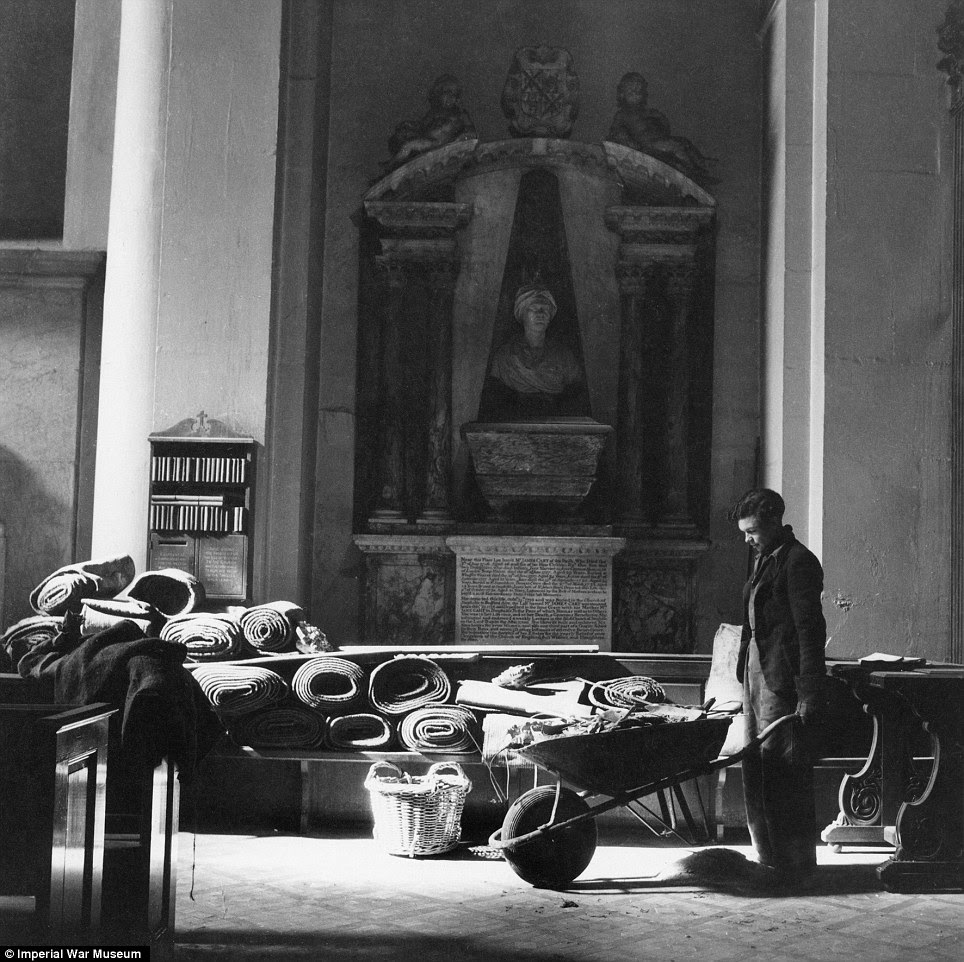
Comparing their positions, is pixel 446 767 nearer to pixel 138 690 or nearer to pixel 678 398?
pixel 138 690

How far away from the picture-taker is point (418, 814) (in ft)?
21.0

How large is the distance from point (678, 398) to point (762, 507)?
4556 mm

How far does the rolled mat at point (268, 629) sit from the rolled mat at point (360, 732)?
781 mm

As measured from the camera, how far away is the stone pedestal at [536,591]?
10172 mm

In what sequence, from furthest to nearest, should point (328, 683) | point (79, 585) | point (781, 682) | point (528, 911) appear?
1. point (79, 585)
2. point (328, 683)
3. point (781, 682)
4. point (528, 911)

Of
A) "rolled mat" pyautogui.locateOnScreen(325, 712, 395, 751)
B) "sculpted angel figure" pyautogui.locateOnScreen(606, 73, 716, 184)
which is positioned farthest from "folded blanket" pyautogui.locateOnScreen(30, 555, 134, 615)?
"sculpted angel figure" pyautogui.locateOnScreen(606, 73, 716, 184)

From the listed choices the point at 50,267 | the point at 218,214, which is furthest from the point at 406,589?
the point at 50,267

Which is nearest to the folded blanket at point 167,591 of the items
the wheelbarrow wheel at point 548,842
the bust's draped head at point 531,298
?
the wheelbarrow wheel at point 548,842

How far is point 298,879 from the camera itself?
19.4 feet

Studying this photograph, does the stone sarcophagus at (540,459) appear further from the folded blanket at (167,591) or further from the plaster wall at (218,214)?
the folded blanket at (167,591)

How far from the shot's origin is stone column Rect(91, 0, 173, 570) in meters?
9.03

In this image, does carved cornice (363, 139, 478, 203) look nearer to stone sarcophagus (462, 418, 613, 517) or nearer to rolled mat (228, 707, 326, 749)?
stone sarcophagus (462, 418, 613, 517)

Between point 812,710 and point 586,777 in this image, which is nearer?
point 586,777

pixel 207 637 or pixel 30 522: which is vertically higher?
pixel 30 522
